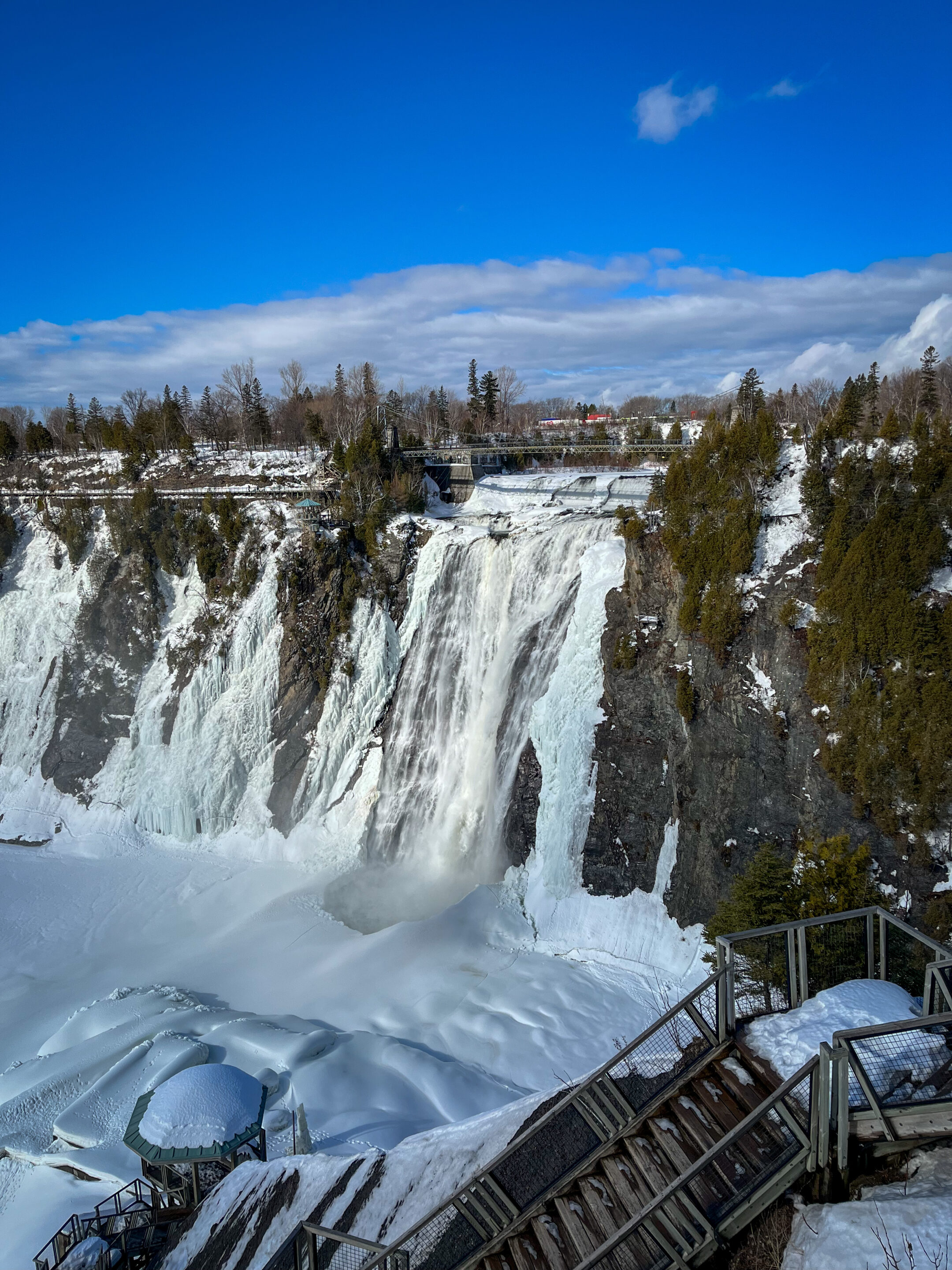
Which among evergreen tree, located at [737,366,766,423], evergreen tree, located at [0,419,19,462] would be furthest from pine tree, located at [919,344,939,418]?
evergreen tree, located at [0,419,19,462]

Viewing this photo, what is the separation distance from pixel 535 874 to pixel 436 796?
4.68m

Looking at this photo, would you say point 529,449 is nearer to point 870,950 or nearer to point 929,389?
point 929,389

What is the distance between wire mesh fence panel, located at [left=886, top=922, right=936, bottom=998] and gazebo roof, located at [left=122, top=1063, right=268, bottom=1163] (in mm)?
9301

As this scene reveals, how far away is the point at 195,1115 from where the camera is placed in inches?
433

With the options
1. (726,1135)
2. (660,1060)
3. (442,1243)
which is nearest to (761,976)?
(660,1060)

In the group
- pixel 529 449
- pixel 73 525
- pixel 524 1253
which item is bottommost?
pixel 524 1253

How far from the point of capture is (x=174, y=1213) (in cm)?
1089

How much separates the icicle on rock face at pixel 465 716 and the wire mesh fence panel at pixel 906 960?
566 inches

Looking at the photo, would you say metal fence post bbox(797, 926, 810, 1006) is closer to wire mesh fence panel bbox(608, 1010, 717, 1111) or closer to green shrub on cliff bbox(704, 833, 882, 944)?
wire mesh fence panel bbox(608, 1010, 717, 1111)

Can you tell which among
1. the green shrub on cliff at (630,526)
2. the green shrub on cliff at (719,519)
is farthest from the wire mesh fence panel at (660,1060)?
the green shrub on cliff at (630,526)

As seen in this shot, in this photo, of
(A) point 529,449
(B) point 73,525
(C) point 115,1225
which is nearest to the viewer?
(C) point 115,1225

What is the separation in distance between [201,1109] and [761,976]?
887 centimetres

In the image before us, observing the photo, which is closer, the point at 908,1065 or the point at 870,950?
the point at 908,1065

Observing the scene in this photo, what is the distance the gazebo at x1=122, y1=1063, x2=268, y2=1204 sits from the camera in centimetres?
1070
